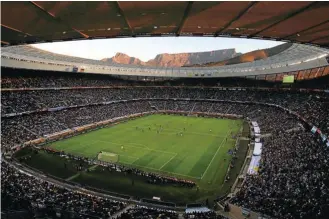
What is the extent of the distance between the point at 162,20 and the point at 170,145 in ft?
134

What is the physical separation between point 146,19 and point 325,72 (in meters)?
65.2

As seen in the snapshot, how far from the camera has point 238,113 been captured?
75.1m

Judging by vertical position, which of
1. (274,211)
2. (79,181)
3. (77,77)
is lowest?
(79,181)

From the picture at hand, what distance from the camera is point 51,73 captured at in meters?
78.5

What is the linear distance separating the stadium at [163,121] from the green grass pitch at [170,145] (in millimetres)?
203

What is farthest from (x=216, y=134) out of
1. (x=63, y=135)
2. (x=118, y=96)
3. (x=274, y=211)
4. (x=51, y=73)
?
(x=51, y=73)

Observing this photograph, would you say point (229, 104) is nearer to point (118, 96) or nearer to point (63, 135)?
point (118, 96)

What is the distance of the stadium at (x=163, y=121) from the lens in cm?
789

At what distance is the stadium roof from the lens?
6.43 meters

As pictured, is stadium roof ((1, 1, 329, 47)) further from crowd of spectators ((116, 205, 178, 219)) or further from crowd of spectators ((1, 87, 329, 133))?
crowd of spectators ((1, 87, 329, 133))

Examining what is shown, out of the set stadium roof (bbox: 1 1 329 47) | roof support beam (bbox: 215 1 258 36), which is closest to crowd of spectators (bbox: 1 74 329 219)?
stadium roof (bbox: 1 1 329 47)

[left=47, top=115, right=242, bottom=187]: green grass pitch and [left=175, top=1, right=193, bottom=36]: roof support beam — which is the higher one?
[left=175, top=1, right=193, bottom=36]: roof support beam

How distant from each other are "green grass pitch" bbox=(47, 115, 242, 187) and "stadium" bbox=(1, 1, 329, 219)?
0.20m

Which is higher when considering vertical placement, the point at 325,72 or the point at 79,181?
the point at 325,72
